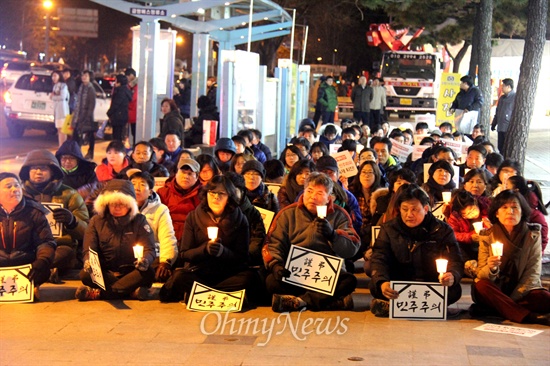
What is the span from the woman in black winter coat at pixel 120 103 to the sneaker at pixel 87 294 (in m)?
12.8

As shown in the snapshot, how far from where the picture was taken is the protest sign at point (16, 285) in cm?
934

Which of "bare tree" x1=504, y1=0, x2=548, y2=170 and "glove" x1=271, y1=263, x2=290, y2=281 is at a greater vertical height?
"bare tree" x1=504, y1=0, x2=548, y2=170

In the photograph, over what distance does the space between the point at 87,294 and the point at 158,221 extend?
110 centimetres

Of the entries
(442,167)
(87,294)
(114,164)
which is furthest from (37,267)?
(442,167)

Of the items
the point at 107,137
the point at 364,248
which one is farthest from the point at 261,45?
the point at 364,248

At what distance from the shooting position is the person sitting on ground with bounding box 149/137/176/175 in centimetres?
1359

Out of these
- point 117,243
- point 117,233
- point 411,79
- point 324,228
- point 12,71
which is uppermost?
point 411,79

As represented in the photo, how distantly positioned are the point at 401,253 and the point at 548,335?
4.93ft

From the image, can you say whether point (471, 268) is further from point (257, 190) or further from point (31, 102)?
point (31, 102)

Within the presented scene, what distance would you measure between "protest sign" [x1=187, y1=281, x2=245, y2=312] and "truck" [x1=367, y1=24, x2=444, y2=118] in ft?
130

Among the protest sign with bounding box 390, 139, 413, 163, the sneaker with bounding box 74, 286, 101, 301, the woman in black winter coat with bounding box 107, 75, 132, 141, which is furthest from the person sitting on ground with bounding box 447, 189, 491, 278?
the woman in black winter coat with bounding box 107, 75, 132, 141

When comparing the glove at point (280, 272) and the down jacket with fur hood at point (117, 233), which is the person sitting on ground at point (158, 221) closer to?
the down jacket with fur hood at point (117, 233)

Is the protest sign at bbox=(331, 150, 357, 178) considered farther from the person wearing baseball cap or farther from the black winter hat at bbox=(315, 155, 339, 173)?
the person wearing baseball cap

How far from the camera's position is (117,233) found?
31.3 ft
